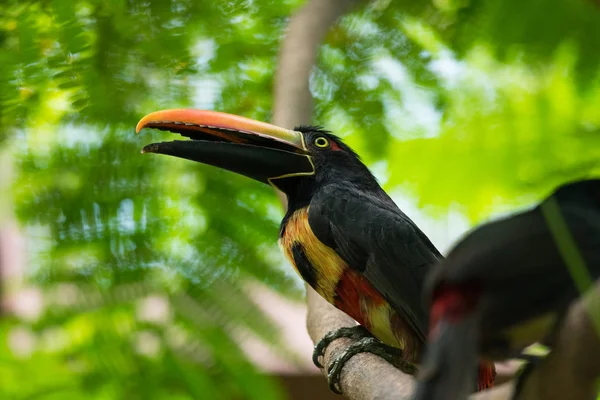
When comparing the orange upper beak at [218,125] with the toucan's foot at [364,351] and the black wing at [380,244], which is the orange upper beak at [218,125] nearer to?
the black wing at [380,244]

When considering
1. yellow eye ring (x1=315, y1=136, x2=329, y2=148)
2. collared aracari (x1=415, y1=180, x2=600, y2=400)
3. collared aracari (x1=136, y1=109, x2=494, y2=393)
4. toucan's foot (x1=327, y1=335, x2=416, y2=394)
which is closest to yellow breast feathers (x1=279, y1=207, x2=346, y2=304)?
collared aracari (x1=136, y1=109, x2=494, y2=393)

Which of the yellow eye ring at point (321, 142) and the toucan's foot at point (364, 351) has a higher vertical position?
the yellow eye ring at point (321, 142)

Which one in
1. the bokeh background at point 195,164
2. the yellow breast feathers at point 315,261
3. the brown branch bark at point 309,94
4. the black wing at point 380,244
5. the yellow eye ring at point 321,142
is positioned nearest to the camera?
the brown branch bark at point 309,94

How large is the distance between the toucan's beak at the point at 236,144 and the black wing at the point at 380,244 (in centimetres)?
16

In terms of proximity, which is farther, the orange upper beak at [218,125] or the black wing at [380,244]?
the orange upper beak at [218,125]

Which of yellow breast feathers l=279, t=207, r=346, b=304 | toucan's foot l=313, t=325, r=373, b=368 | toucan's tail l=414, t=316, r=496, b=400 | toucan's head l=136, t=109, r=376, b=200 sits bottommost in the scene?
toucan's tail l=414, t=316, r=496, b=400

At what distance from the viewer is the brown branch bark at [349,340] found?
2.77 ft

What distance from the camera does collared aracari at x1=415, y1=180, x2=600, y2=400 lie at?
1.00m

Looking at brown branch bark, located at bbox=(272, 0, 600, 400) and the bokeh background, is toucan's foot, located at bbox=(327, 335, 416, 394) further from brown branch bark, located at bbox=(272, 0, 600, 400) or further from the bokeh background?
the bokeh background

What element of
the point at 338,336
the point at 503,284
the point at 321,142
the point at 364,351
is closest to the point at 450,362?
the point at 503,284

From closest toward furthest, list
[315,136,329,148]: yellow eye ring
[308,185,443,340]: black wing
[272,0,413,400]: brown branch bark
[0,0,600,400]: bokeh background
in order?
[272,0,413,400]: brown branch bark, [308,185,443,340]: black wing, [0,0,600,400]: bokeh background, [315,136,329,148]: yellow eye ring

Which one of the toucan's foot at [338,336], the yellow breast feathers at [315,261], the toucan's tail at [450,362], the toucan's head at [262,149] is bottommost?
the toucan's tail at [450,362]

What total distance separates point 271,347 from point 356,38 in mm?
1061

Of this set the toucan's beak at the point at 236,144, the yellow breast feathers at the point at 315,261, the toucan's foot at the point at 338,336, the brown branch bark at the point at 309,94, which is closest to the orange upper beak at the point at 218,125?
the toucan's beak at the point at 236,144
